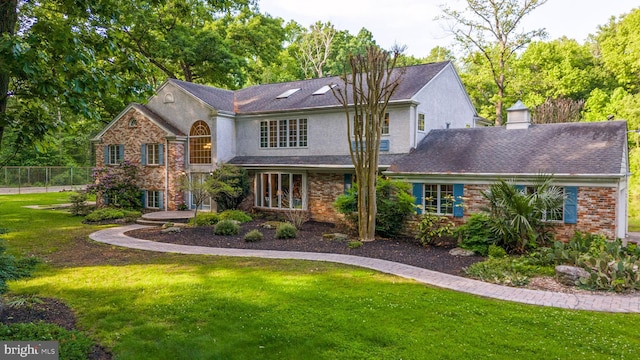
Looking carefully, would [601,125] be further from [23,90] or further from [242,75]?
[242,75]

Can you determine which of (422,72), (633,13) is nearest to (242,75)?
(422,72)

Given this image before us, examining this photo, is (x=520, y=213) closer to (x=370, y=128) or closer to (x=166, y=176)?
(x=370, y=128)

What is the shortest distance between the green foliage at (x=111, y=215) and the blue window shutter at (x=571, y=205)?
1763 centimetres

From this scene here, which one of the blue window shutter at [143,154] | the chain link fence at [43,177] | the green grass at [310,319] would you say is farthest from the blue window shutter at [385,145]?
the chain link fence at [43,177]

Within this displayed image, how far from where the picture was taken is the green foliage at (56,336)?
18.1 feet

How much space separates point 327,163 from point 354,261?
721 centimetres

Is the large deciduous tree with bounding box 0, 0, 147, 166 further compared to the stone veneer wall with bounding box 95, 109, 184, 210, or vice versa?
the stone veneer wall with bounding box 95, 109, 184, 210

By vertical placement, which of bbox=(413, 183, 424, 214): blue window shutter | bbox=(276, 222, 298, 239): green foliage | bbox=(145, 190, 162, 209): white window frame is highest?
bbox=(413, 183, 424, 214): blue window shutter

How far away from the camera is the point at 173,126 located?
2130 cm

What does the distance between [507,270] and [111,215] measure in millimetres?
17422

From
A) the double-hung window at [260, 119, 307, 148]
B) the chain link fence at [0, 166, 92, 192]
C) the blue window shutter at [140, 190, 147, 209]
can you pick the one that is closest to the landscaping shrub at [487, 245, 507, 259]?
the double-hung window at [260, 119, 307, 148]

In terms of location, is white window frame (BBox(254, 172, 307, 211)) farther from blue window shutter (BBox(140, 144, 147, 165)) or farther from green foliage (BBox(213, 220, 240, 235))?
blue window shutter (BBox(140, 144, 147, 165))

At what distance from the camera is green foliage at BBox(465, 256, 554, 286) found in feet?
30.5
